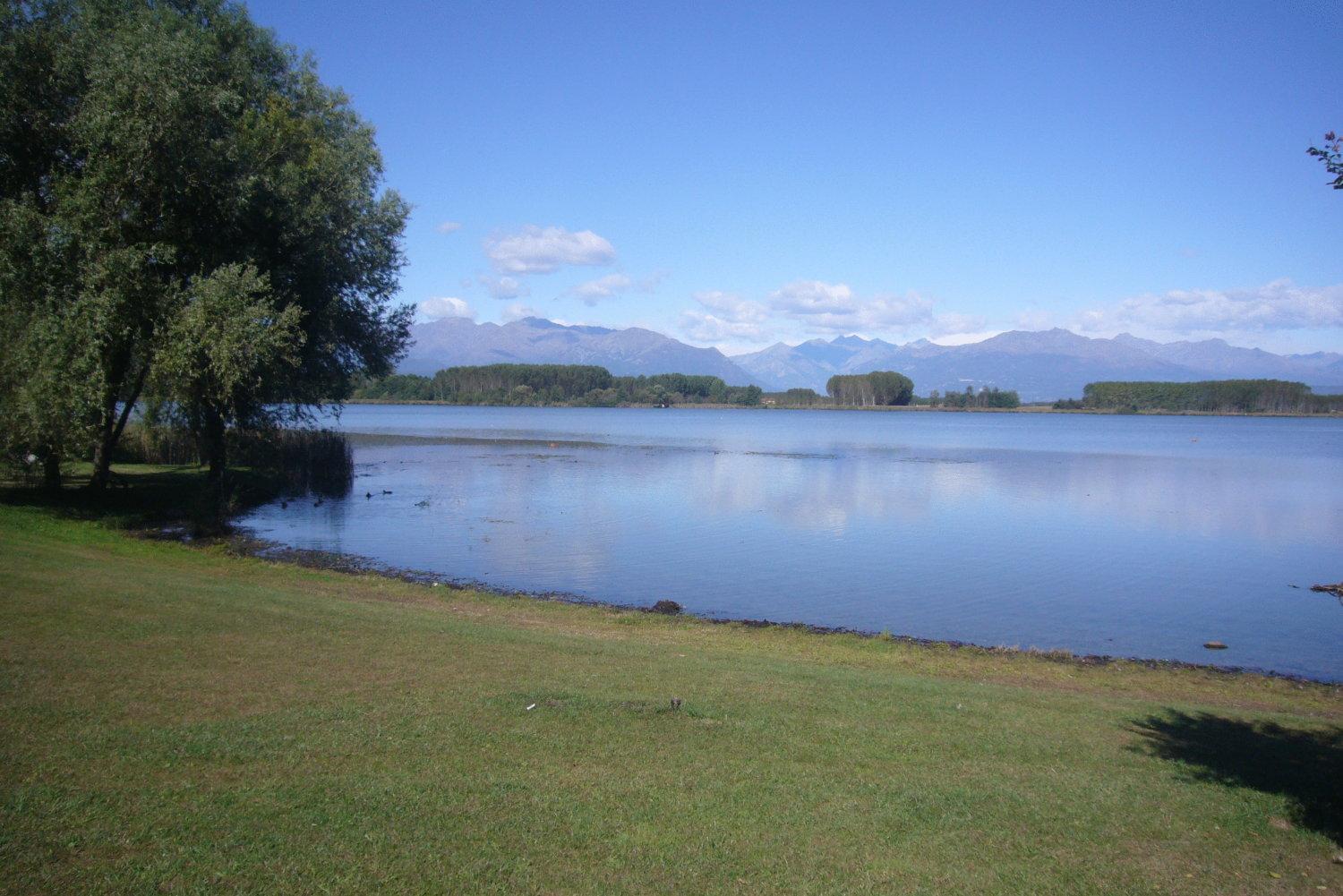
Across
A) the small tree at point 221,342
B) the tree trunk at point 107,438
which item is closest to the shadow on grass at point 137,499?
the tree trunk at point 107,438

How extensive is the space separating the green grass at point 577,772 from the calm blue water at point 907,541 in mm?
7994

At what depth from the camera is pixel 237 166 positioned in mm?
26391

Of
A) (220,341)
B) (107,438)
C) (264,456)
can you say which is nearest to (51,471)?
(107,438)

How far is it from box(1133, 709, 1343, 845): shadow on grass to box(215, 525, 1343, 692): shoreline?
4921 mm

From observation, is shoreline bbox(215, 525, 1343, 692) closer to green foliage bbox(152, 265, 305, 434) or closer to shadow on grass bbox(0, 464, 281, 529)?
shadow on grass bbox(0, 464, 281, 529)

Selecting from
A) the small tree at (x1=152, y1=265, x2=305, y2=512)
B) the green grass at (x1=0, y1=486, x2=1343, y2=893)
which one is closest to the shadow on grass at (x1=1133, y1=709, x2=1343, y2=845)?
the green grass at (x1=0, y1=486, x2=1343, y2=893)

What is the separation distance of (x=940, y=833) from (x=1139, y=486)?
168 feet

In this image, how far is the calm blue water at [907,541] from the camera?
21000mm

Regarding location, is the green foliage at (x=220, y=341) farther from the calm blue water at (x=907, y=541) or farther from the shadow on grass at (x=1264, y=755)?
the shadow on grass at (x=1264, y=755)

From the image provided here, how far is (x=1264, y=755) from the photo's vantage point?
9656 millimetres

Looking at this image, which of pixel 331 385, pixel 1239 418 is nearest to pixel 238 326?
pixel 331 385

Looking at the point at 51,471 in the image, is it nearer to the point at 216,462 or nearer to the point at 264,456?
the point at 216,462

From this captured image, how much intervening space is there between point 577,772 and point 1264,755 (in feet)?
25.7

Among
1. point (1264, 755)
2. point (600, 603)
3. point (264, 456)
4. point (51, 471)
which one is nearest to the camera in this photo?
point (1264, 755)
